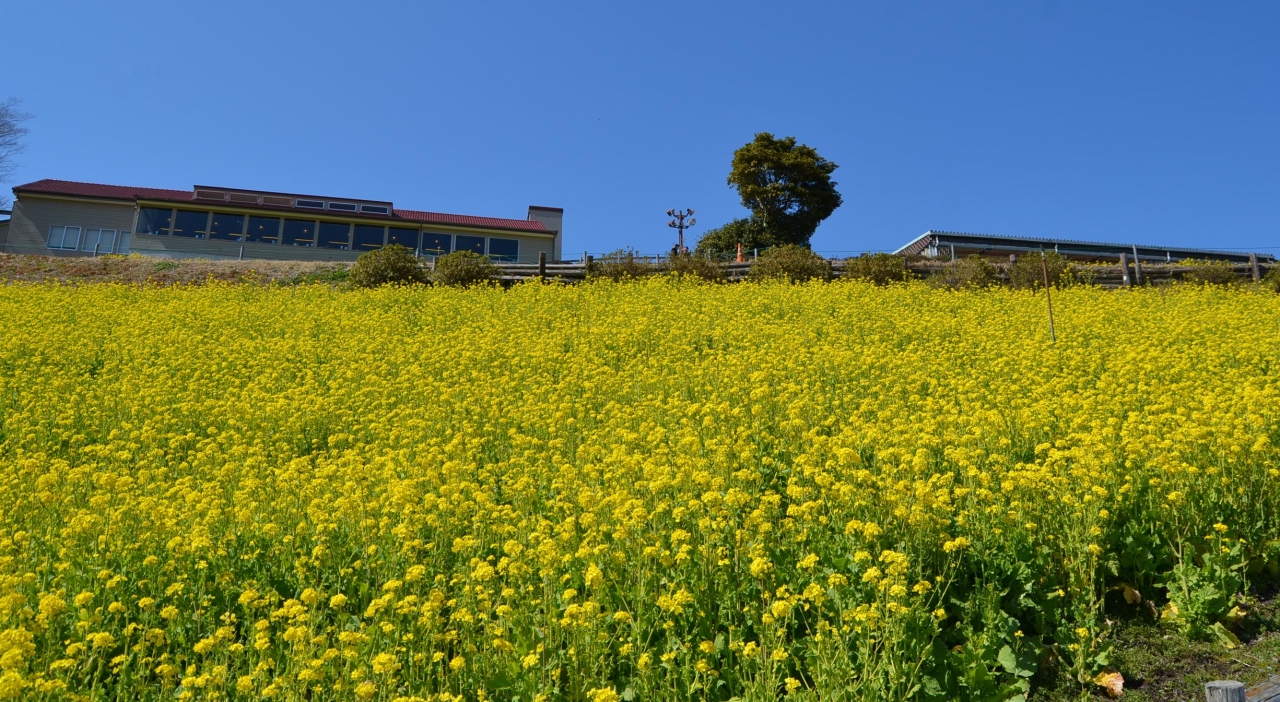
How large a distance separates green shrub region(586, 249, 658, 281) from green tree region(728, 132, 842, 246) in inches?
530

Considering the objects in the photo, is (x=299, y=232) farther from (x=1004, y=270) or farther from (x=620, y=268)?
(x=1004, y=270)

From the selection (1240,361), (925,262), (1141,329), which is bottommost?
(1240,361)

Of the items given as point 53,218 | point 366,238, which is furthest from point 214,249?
point 53,218

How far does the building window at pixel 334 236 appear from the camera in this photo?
38.7 m

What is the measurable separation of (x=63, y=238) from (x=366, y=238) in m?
13.6

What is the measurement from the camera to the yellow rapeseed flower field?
413 cm

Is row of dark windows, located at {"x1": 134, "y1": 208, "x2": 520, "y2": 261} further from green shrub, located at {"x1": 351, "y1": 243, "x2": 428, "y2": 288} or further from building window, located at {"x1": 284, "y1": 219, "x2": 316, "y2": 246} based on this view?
green shrub, located at {"x1": 351, "y1": 243, "x2": 428, "y2": 288}

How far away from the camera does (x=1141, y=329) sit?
13.1 m

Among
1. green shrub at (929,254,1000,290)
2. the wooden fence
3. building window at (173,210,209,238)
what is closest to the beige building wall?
building window at (173,210,209,238)

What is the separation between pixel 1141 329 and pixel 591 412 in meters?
9.62

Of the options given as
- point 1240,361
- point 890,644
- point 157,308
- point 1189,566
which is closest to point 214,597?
point 890,644

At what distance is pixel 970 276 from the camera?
21.3 metres

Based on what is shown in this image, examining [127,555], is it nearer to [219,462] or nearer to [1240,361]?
[219,462]

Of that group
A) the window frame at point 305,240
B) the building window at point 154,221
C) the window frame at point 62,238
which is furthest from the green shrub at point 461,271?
the window frame at point 62,238
